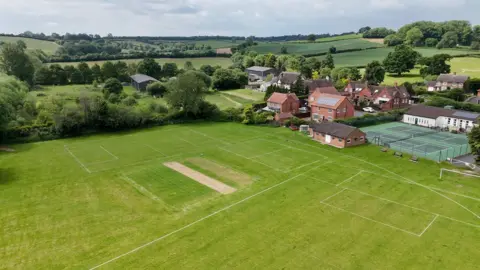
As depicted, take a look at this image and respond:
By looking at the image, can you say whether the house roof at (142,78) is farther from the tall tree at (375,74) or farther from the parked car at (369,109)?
the tall tree at (375,74)

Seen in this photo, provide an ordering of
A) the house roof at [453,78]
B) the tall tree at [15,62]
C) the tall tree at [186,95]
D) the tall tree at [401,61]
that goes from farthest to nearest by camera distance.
Result: the tall tree at [401,61], the house roof at [453,78], the tall tree at [15,62], the tall tree at [186,95]

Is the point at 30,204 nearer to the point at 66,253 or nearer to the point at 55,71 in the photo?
the point at 66,253

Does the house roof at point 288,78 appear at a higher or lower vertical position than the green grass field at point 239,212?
higher

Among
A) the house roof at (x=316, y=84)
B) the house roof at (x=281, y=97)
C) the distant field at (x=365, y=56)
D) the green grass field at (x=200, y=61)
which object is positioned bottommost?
the house roof at (x=281, y=97)

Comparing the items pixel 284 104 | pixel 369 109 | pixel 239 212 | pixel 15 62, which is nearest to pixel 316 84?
pixel 369 109

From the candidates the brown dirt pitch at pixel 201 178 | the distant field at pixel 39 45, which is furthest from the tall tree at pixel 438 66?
the distant field at pixel 39 45

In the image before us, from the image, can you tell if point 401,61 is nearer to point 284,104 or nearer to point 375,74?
point 375,74
